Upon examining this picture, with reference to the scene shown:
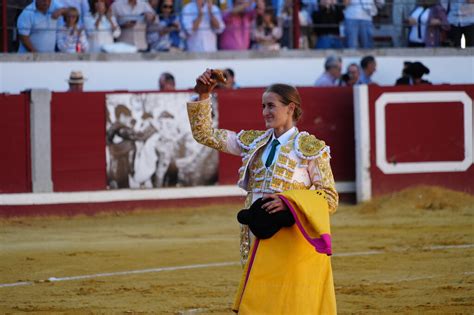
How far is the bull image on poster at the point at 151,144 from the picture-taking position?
420 inches

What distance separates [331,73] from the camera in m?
11.5

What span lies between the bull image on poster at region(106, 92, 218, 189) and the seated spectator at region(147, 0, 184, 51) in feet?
2.73

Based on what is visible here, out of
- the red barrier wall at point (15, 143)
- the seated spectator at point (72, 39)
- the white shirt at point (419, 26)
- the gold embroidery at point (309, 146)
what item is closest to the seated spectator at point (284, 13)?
the white shirt at point (419, 26)

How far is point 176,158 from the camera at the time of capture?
10867mm

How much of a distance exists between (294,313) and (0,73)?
24.6 ft

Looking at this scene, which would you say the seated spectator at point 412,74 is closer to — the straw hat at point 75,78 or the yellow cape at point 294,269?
the straw hat at point 75,78

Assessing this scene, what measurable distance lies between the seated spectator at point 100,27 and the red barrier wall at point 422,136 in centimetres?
267

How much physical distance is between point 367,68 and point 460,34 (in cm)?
136

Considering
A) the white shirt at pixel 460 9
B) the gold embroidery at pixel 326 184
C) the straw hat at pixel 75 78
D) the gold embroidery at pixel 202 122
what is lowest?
the gold embroidery at pixel 326 184

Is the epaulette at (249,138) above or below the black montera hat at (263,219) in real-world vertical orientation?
above

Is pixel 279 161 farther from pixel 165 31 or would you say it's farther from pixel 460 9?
pixel 460 9

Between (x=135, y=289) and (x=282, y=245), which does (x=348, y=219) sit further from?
(x=282, y=245)

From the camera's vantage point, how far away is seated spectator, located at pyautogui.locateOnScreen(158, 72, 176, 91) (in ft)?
35.7

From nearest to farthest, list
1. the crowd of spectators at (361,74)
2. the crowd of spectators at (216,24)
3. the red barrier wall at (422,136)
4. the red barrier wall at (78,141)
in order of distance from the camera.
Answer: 1. the red barrier wall at (78,141)
2. the crowd of spectators at (216,24)
3. the red barrier wall at (422,136)
4. the crowd of spectators at (361,74)
